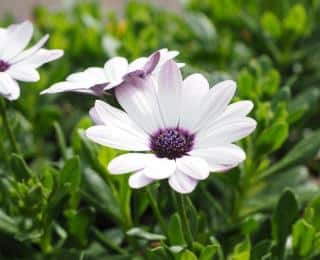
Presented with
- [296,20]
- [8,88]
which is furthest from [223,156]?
[296,20]

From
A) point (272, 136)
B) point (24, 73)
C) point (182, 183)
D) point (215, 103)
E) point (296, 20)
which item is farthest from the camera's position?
point (296, 20)

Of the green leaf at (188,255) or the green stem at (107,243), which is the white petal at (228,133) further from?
the green stem at (107,243)

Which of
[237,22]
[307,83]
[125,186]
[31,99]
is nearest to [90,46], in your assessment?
[31,99]

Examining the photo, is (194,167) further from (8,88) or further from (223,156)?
(8,88)

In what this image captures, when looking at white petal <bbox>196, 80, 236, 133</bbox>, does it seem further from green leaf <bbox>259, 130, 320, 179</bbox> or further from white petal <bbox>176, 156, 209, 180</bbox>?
green leaf <bbox>259, 130, 320, 179</bbox>

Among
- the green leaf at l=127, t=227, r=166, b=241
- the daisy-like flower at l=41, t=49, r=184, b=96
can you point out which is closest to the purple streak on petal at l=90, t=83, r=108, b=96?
the daisy-like flower at l=41, t=49, r=184, b=96
